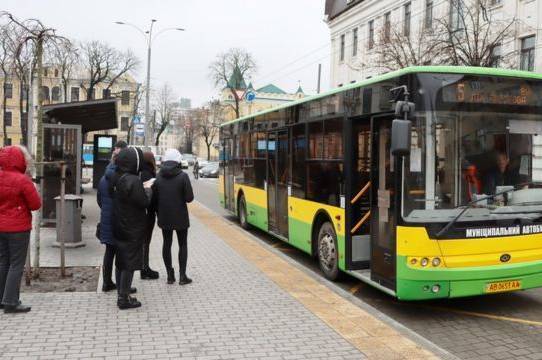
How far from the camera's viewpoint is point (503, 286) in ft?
20.4

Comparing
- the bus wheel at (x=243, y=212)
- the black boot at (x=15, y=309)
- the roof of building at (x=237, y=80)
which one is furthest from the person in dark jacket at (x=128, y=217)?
the roof of building at (x=237, y=80)

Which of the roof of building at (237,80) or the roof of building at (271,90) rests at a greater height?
the roof of building at (271,90)

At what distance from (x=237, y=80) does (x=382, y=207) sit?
73761 millimetres

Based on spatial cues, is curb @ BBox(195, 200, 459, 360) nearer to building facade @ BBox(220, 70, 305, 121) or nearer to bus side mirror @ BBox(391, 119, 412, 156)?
bus side mirror @ BBox(391, 119, 412, 156)

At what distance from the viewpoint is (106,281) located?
22.6 ft

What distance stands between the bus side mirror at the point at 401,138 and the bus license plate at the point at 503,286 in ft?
5.99

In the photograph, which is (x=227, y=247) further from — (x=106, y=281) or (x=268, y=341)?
(x=268, y=341)

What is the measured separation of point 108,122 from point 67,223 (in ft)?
26.9

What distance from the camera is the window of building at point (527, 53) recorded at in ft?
79.8

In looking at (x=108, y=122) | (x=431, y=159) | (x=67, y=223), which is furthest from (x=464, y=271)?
(x=108, y=122)

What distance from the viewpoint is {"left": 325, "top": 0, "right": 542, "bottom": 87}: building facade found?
24.4m

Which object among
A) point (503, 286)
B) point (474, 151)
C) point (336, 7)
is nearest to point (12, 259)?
point (474, 151)

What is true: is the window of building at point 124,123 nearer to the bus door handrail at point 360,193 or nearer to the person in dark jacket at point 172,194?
the person in dark jacket at point 172,194

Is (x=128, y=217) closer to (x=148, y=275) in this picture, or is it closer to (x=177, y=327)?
(x=177, y=327)
